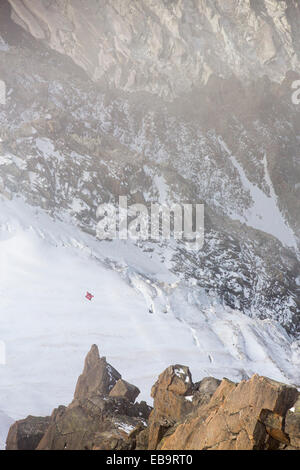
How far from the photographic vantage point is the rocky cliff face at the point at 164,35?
8294cm

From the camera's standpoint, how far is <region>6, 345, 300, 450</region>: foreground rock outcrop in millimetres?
10913

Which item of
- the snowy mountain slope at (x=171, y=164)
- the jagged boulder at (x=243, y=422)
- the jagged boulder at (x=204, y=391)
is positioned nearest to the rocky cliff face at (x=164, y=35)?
the snowy mountain slope at (x=171, y=164)

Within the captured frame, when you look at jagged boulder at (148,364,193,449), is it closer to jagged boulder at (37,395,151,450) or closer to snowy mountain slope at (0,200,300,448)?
jagged boulder at (37,395,151,450)

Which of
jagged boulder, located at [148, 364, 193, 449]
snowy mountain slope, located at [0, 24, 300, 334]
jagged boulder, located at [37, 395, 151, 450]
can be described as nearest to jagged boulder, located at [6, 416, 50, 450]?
jagged boulder, located at [37, 395, 151, 450]

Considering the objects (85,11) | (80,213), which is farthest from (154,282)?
(85,11)

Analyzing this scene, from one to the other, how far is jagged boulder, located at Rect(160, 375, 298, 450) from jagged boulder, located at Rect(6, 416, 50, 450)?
591cm

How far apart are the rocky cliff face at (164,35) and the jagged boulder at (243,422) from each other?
77116 mm

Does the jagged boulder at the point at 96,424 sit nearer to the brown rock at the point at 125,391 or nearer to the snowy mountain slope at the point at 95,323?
the brown rock at the point at 125,391

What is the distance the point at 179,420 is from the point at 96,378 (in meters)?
7.57

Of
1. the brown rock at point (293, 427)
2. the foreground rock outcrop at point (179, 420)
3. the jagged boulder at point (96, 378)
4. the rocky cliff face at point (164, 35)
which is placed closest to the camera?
the brown rock at point (293, 427)

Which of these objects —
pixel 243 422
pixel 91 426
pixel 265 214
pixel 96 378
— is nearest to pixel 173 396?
pixel 91 426

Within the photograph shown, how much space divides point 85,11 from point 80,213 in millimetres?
54358

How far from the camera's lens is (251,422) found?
10.8 metres

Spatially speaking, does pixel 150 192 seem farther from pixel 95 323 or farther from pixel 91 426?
pixel 91 426
